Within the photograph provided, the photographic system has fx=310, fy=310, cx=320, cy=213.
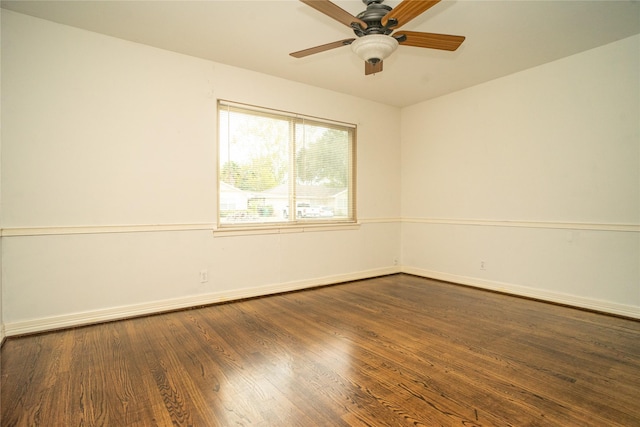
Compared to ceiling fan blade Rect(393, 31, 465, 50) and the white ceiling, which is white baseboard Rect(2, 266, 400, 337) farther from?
ceiling fan blade Rect(393, 31, 465, 50)

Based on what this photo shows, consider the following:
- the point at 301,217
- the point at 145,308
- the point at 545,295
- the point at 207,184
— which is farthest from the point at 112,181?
the point at 545,295

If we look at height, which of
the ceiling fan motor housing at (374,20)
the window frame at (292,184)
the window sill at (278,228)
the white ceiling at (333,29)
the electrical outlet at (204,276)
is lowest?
the electrical outlet at (204,276)

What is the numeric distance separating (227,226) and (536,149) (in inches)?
148

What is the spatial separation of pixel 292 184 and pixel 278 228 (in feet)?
2.03

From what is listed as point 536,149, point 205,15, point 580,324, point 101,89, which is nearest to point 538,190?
point 536,149

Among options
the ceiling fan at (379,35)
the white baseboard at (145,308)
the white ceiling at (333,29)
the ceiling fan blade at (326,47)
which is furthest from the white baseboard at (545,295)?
the ceiling fan blade at (326,47)

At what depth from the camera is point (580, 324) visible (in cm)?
287

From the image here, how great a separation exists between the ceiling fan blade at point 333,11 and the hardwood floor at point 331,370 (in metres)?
2.24

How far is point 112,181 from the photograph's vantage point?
296cm

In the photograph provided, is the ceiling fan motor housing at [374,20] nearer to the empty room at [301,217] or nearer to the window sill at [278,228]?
the empty room at [301,217]

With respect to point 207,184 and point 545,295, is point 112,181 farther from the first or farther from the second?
point 545,295

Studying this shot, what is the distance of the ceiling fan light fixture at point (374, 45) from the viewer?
226cm

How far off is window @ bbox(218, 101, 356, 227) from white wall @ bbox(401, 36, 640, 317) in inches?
55.4

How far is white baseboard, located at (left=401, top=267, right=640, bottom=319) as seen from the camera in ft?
10.1
